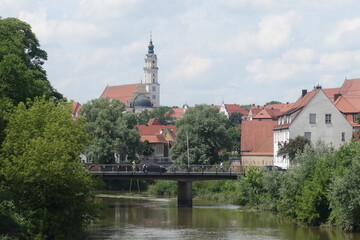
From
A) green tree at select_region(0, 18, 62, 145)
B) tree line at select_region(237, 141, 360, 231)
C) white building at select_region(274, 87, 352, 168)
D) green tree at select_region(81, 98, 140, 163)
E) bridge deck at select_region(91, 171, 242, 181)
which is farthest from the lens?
green tree at select_region(81, 98, 140, 163)

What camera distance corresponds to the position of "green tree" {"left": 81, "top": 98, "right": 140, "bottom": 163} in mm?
102312

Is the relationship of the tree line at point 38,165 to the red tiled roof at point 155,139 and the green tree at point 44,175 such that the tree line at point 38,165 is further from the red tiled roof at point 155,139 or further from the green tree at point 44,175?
the red tiled roof at point 155,139

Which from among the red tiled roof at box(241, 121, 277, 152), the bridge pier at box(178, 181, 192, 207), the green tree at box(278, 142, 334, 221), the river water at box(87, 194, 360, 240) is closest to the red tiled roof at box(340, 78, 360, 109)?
the red tiled roof at box(241, 121, 277, 152)

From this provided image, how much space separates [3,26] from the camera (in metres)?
57.9

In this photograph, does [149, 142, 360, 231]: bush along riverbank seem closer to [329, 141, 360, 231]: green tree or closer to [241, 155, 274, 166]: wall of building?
[329, 141, 360, 231]: green tree

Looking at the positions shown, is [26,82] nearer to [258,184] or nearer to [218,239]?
[218,239]

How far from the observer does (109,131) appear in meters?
105

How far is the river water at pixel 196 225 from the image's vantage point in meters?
53.1

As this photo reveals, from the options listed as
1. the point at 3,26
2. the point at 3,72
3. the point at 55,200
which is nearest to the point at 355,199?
the point at 55,200

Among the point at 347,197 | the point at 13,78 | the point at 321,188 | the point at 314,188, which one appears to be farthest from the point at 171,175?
the point at 13,78

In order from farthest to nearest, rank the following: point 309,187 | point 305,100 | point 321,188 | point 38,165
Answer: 1. point 305,100
2. point 309,187
3. point 321,188
4. point 38,165

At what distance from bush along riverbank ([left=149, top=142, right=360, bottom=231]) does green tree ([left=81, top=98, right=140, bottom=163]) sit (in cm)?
2857

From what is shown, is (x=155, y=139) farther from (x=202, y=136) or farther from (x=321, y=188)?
(x=321, y=188)

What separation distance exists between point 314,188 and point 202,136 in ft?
164
